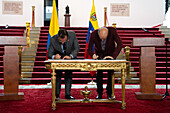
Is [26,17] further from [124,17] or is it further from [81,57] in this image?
[81,57]

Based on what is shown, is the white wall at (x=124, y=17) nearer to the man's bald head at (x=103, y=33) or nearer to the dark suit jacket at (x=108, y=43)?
the dark suit jacket at (x=108, y=43)

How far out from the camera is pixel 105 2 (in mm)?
15992

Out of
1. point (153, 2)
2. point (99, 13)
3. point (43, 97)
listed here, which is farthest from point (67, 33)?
point (153, 2)

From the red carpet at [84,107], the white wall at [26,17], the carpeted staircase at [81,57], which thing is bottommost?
the red carpet at [84,107]

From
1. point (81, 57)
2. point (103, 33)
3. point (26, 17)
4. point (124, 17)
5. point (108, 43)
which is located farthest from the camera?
point (124, 17)

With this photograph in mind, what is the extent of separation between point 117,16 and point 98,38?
11.7m

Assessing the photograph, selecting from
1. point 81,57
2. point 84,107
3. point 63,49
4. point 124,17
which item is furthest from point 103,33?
point 124,17

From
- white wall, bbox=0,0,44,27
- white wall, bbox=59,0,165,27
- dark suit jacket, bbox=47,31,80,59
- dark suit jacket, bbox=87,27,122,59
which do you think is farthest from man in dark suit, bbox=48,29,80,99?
white wall, bbox=0,0,44,27

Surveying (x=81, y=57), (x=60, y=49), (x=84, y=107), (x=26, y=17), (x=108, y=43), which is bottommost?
(x=84, y=107)

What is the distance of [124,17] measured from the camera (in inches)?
625

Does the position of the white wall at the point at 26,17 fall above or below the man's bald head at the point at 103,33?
above

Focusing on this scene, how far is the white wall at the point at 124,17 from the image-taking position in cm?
1572

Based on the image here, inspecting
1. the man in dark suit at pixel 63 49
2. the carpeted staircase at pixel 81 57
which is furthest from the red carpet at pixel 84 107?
the carpeted staircase at pixel 81 57

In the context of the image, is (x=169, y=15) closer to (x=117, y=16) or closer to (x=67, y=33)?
(x=117, y=16)
